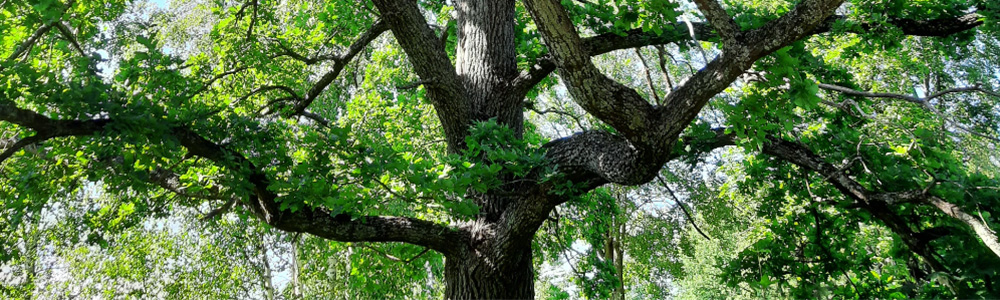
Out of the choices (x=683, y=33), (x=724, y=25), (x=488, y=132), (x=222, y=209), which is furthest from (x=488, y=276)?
(x=724, y=25)

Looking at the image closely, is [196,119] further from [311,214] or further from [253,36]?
[253,36]

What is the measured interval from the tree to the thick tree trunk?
14 mm

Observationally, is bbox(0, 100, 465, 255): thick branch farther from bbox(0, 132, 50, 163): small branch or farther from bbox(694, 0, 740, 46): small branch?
bbox(694, 0, 740, 46): small branch

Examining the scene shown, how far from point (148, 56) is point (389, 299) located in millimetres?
3770

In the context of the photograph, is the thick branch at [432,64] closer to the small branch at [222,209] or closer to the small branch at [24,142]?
the small branch at [222,209]

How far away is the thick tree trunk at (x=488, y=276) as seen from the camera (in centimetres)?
435

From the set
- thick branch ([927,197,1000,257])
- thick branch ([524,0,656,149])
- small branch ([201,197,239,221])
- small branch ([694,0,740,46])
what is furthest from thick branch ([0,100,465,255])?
thick branch ([927,197,1000,257])

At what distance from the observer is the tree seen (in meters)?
3.12

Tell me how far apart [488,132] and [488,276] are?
99cm

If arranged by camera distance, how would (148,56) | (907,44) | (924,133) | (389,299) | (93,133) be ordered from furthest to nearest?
1. (907,44)
2. (389,299)
3. (924,133)
4. (148,56)
5. (93,133)

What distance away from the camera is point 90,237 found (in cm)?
347

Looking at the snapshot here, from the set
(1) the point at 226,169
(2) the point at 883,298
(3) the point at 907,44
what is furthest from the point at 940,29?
(3) the point at 907,44

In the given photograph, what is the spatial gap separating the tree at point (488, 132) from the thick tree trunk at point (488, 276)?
0.01m

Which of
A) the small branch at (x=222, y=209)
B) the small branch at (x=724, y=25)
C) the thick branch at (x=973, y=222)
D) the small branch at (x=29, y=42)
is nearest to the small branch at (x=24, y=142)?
the small branch at (x=222, y=209)
